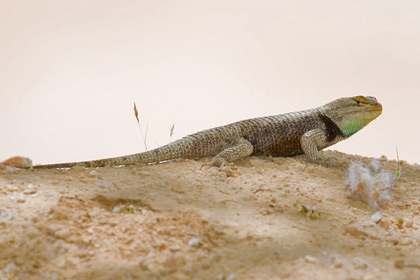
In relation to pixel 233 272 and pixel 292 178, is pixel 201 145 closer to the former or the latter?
pixel 292 178

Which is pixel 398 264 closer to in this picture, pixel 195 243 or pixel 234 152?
pixel 195 243

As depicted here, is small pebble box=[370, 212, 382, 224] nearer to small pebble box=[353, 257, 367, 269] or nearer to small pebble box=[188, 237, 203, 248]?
small pebble box=[353, 257, 367, 269]

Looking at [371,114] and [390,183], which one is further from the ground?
[371,114]

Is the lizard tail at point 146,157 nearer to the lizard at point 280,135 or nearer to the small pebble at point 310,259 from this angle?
the lizard at point 280,135

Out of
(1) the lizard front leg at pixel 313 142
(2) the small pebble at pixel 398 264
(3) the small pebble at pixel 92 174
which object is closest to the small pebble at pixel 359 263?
(2) the small pebble at pixel 398 264

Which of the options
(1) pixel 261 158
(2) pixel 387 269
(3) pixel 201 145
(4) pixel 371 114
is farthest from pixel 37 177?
(4) pixel 371 114
